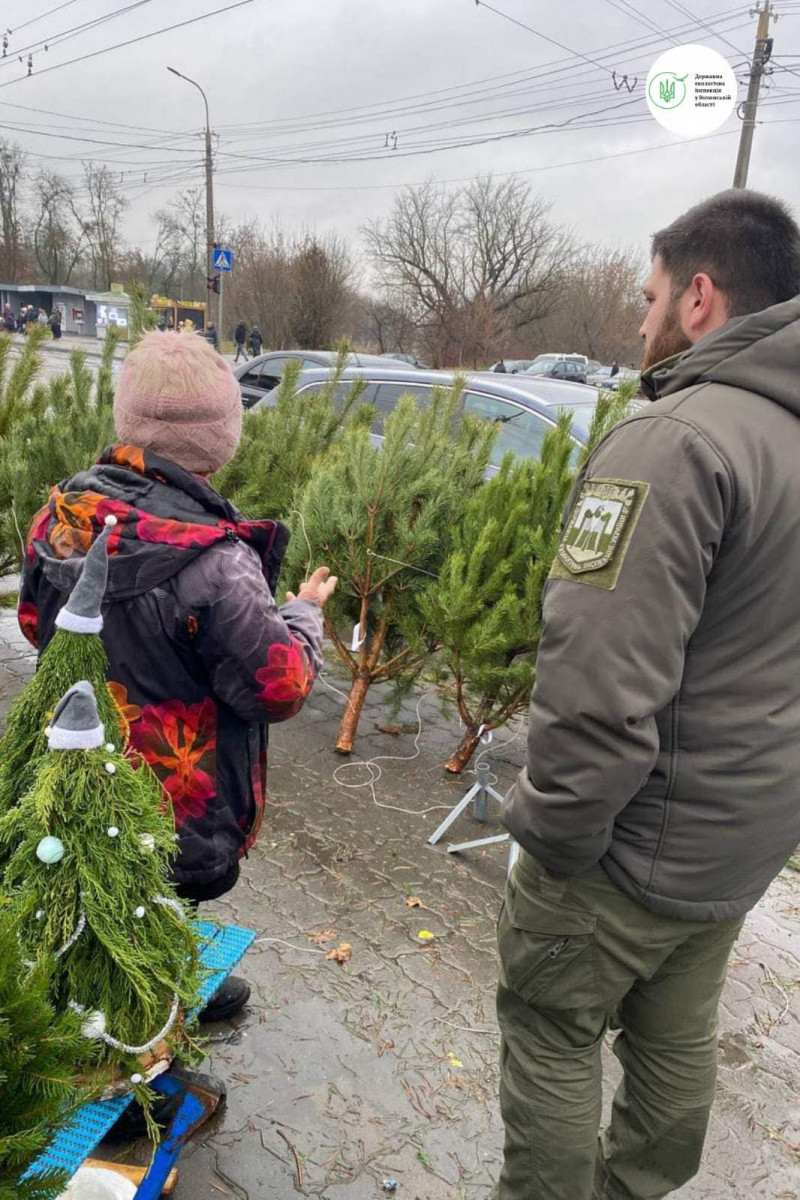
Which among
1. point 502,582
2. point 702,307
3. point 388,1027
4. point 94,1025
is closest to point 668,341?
point 702,307

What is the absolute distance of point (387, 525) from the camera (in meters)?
4.04

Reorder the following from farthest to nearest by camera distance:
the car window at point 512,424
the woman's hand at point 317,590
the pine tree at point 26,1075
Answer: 1. the car window at point 512,424
2. the woman's hand at point 317,590
3. the pine tree at point 26,1075

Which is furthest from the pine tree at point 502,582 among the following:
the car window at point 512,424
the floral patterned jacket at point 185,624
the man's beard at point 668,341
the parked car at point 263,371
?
the parked car at point 263,371

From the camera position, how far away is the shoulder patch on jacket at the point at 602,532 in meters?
1.41

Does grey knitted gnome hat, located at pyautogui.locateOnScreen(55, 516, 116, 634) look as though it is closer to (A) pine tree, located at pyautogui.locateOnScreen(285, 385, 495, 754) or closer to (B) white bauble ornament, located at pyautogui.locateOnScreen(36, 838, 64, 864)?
(B) white bauble ornament, located at pyautogui.locateOnScreen(36, 838, 64, 864)

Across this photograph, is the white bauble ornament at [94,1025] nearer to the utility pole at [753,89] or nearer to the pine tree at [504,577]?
the pine tree at [504,577]

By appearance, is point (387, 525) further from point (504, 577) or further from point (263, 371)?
point (263, 371)

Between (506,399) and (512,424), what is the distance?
0.29 metres

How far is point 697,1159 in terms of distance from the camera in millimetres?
1871

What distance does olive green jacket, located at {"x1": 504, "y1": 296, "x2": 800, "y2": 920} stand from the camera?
1393 millimetres

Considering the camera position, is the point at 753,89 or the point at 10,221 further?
the point at 10,221

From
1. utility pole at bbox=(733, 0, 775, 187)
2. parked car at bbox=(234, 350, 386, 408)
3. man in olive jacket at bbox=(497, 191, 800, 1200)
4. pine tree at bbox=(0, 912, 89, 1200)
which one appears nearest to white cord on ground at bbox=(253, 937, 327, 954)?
man in olive jacket at bbox=(497, 191, 800, 1200)

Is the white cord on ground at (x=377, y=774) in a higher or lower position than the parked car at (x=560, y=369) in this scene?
lower

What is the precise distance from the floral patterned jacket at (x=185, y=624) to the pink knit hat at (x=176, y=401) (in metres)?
0.05
